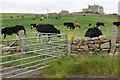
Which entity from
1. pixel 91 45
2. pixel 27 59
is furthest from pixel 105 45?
pixel 27 59

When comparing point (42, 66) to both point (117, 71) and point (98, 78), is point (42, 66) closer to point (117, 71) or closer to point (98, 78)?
point (98, 78)

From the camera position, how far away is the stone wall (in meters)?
9.40

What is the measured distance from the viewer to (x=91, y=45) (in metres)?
9.46

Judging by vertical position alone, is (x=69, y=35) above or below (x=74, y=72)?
above

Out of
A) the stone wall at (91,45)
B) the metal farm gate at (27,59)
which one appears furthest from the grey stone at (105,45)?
the metal farm gate at (27,59)

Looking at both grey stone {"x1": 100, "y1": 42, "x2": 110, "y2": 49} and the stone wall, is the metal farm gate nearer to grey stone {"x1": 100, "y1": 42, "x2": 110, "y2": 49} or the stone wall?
the stone wall

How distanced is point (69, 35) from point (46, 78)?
348cm

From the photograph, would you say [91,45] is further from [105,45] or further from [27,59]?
[27,59]

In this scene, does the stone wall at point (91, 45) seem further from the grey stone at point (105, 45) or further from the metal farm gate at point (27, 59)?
the metal farm gate at point (27, 59)

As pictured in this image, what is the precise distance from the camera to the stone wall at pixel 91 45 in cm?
940

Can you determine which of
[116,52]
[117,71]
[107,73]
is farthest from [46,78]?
[116,52]

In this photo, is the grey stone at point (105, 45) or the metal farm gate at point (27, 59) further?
the grey stone at point (105, 45)

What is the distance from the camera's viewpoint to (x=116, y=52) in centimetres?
906

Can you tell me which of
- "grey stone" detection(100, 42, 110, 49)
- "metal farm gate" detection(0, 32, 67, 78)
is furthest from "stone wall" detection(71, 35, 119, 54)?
"metal farm gate" detection(0, 32, 67, 78)
